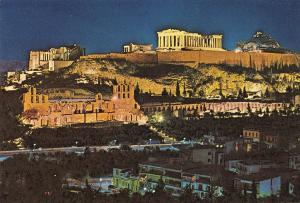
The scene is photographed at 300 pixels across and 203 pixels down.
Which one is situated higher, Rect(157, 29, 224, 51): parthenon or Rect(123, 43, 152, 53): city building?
Rect(157, 29, 224, 51): parthenon

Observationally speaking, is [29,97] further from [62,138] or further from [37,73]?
[37,73]

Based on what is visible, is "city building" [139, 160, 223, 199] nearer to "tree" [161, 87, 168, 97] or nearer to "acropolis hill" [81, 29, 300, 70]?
"tree" [161, 87, 168, 97]

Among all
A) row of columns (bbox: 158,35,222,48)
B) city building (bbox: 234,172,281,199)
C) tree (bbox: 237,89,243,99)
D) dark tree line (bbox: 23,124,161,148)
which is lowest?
city building (bbox: 234,172,281,199)

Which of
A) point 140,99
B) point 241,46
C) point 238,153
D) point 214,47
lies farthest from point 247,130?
point 241,46

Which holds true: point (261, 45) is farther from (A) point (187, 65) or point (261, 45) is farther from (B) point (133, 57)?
(B) point (133, 57)

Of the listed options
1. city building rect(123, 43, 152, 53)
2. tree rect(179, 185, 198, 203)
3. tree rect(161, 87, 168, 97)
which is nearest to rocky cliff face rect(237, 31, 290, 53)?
city building rect(123, 43, 152, 53)

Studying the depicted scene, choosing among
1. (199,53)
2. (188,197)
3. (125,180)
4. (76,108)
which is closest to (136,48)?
(199,53)

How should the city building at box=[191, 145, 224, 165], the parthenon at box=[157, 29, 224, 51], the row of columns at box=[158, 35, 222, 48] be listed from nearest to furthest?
the city building at box=[191, 145, 224, 165] → the parthenon at box=[157, 29, 224, 51] → the row of columns at box=[158, 35, 222, 48]
